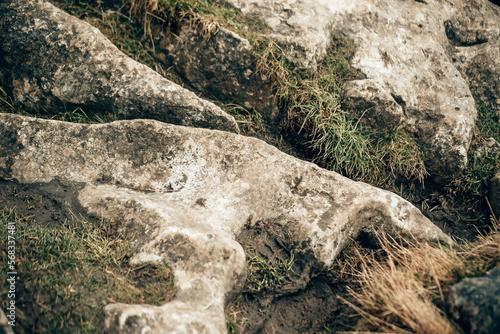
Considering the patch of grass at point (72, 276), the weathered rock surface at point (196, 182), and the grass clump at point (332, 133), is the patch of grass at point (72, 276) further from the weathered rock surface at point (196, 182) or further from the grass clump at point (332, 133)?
the grass clump at point (332, 133)

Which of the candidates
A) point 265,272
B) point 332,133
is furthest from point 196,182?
point 332,133

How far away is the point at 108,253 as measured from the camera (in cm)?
245

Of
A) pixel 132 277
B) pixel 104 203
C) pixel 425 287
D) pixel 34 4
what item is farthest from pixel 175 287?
pixel 34 4

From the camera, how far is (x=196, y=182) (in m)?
3.03

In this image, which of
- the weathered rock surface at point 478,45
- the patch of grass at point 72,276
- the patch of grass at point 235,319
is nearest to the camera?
the patch of grass at point 72,276

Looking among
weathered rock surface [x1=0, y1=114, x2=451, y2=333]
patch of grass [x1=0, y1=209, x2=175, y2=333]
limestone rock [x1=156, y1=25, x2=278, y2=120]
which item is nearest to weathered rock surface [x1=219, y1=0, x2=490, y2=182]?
limestone rock [x1=156, y1=25, x2=278, y2=120]

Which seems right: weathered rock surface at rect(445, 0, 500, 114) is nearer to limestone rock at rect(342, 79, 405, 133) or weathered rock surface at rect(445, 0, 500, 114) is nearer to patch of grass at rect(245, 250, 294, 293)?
limestone rock at rect(342, 79, 405, 133)

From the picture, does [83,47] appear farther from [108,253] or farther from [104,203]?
[108,253]

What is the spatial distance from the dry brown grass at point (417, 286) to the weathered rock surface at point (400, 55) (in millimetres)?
1815

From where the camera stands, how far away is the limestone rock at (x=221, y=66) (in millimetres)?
3779

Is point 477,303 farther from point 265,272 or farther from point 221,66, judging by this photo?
point 221,66

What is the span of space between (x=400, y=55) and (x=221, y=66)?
9.45 ft

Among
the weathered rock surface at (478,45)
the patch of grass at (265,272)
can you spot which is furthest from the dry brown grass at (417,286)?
the weathered rock surface at (478,45)

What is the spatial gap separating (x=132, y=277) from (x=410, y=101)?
428cm
